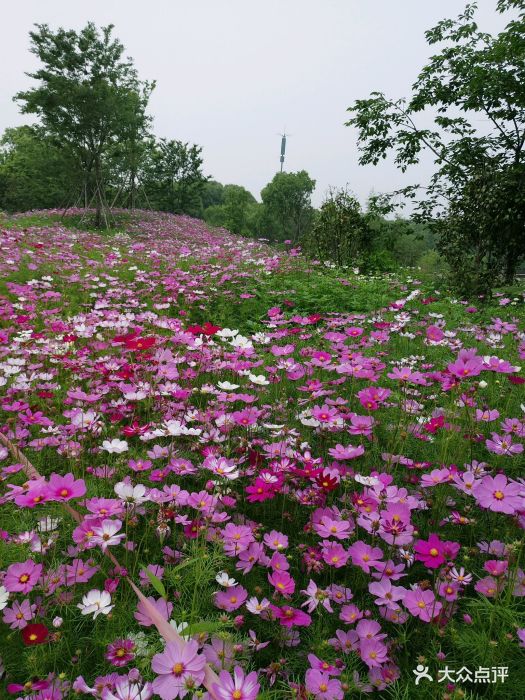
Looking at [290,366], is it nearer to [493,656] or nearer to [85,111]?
[493,656]

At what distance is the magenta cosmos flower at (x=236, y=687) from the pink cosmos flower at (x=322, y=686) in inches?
6.0

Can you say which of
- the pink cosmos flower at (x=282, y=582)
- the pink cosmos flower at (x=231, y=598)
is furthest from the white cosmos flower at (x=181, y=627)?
the pink cosmos flower at (x=282, y=582)

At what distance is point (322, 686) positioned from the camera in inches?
34.4

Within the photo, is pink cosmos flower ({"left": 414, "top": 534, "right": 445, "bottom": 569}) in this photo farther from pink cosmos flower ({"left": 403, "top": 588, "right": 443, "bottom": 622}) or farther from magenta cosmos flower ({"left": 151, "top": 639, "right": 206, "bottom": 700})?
magenta cosmos flower ({"left": 151, "top": 639, "right": 206, "bottom": 700})

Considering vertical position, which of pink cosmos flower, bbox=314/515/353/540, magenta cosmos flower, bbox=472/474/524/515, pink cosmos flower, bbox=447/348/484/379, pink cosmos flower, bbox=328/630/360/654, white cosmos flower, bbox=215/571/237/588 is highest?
pink cosmos flower, bbox=447/348/484/379

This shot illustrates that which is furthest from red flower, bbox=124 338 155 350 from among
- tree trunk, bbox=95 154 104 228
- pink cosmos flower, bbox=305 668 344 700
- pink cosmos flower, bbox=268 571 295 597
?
tree trunk, bbox=95 154 104 228

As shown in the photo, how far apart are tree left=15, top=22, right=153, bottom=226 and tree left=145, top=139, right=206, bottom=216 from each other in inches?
489

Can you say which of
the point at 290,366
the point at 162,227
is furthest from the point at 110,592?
the point at 162,227

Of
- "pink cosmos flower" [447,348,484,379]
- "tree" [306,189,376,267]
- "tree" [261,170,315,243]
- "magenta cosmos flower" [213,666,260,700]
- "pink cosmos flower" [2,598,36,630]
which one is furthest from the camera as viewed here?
"tree" [261,170,315,243]

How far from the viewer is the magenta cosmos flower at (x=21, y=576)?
1.00 m

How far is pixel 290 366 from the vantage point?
2.16 m

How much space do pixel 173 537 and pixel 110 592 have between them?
0.30 meters

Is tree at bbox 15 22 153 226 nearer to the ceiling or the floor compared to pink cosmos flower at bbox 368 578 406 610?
nearer to the ceiling

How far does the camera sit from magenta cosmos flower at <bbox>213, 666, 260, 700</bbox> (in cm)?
77
